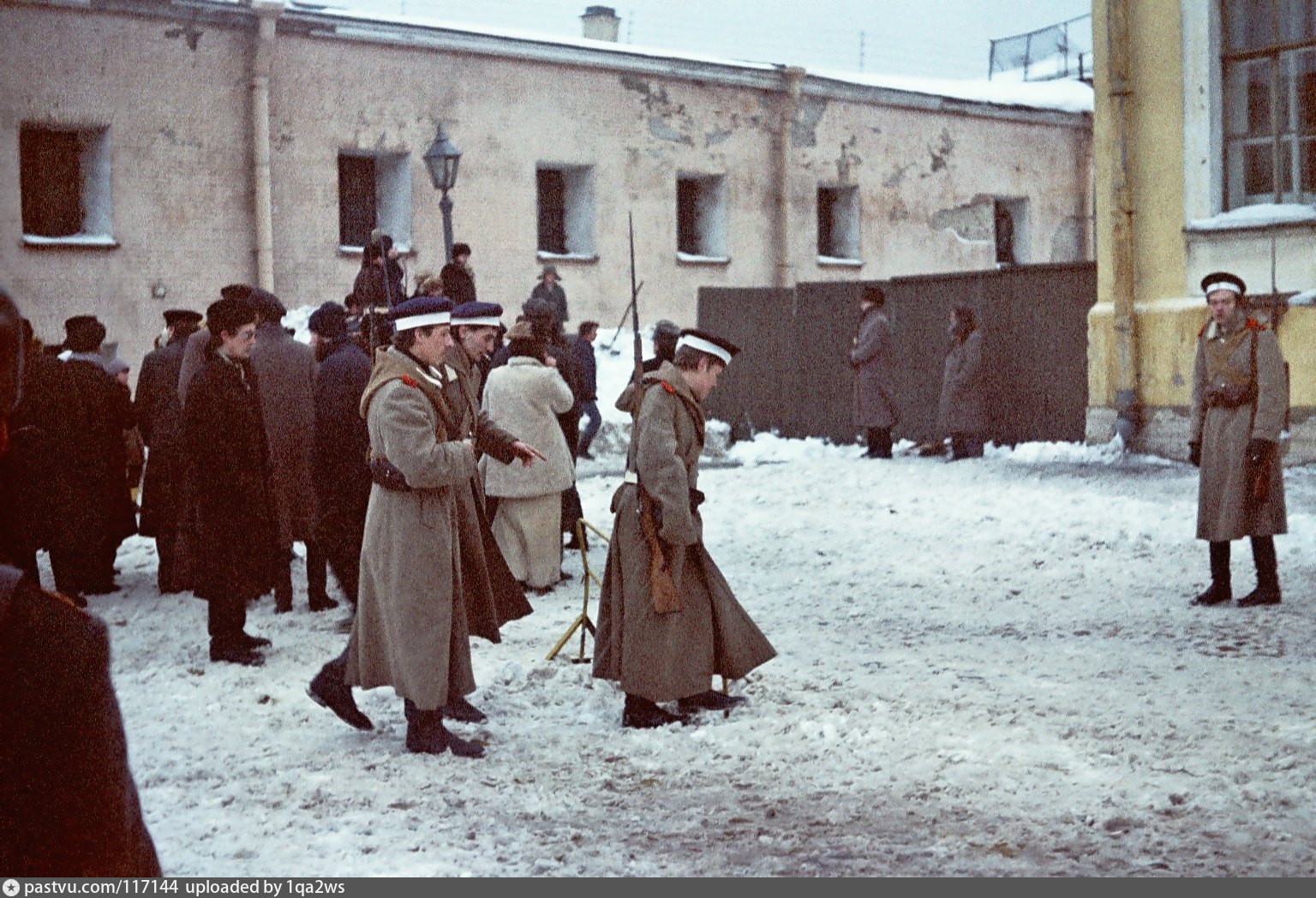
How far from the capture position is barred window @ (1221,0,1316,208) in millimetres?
14898

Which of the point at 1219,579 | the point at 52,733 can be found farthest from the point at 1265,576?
the point at 52,733

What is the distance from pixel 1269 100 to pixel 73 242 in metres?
13.4

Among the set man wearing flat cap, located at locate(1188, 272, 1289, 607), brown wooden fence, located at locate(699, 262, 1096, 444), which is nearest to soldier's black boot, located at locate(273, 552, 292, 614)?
man wearing flat cap, located at locate(1188, 272, 1289, 607)

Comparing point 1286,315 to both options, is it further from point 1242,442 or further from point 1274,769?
point 1274,769

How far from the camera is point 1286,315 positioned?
584 inches

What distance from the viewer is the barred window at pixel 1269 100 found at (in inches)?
587

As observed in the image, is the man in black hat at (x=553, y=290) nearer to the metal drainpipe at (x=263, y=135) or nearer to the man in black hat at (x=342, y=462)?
the metal drainpipe at (x=263, y=135)

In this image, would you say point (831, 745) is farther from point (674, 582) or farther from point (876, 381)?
point (876, 381)

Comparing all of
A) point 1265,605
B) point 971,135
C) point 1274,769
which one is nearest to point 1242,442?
point 1265,605

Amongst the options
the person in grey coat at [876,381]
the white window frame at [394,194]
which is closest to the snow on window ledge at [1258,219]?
the person in grey coat at [876,381]

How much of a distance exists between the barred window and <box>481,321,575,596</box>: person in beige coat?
8.13 m

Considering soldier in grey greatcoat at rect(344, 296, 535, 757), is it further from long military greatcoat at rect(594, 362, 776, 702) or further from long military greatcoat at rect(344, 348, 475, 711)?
long military greatcoat at rect(594, 362, 776, 702)

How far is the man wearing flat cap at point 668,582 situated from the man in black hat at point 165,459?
406 centimetres

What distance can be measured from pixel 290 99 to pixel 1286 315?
41.8 feet
